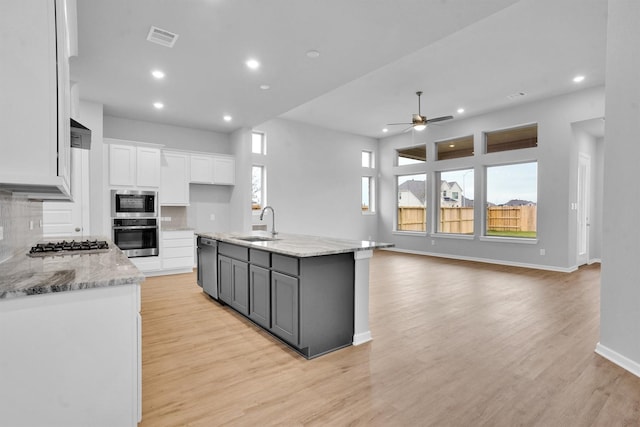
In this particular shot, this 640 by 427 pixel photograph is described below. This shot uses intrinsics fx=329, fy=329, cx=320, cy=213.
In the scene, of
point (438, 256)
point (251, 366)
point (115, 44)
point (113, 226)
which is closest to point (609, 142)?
point (251, 366)

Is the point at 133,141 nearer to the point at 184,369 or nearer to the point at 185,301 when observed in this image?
the point at 185,301

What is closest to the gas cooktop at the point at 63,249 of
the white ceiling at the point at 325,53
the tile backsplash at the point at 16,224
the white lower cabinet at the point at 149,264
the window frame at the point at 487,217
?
the tile backsplash at the point at 16,224

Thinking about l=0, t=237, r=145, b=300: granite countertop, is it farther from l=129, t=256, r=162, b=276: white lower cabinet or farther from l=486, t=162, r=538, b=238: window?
l=486, t=162, r=538, b=238: window

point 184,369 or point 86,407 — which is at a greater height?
point 86,407

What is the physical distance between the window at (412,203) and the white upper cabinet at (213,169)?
197 inches

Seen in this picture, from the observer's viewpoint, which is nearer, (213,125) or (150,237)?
(150,237)

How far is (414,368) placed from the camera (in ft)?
8.23

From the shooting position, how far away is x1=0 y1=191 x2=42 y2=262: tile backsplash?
6.90 feet

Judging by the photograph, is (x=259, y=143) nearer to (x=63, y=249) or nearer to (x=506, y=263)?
(x=63, y=249)

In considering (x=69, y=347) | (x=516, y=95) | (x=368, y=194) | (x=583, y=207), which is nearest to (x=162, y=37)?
(x=69, y=347)

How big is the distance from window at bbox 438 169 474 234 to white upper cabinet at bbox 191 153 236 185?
17.4 ft

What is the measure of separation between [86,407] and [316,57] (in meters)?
3.60

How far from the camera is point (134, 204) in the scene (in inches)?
226

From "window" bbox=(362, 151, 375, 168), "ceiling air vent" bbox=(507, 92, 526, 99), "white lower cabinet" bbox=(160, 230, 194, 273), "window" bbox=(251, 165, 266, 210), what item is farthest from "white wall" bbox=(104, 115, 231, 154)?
"ceiling air vent" bbox=(507, 92, 526, 99)
